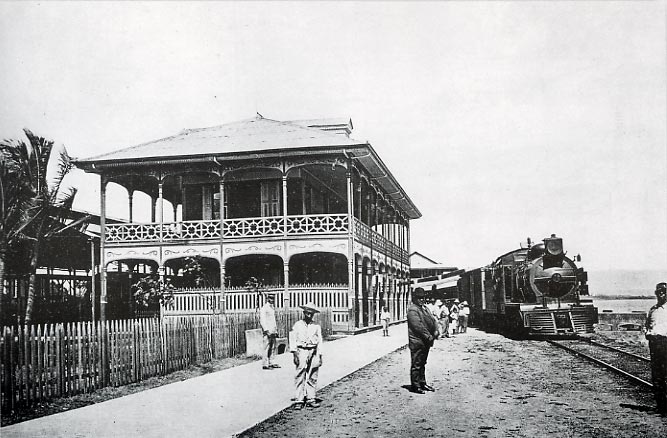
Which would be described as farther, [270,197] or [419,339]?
[270,197]

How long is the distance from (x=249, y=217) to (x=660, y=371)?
20785 mm

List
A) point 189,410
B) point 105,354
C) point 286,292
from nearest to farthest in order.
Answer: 1. point 189,410
2. point 105,354
3. point 286,292

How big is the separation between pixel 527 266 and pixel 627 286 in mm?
95925

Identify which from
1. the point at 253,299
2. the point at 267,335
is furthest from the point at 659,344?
the point at 253,299

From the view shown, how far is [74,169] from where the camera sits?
2653 cm

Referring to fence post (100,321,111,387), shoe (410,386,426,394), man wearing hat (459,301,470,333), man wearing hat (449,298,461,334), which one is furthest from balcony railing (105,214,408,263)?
shoe (410,386,426,394)

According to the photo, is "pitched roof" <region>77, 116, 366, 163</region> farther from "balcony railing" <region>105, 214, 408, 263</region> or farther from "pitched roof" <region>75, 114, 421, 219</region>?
"balcony railing" <region>105, 214, 408, 263</region>

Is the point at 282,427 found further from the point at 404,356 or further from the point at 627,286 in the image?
the point at 627,286

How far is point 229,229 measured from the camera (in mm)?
25750

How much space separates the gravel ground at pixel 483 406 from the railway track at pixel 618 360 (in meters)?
0.29

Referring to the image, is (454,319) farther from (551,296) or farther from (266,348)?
(266,348)

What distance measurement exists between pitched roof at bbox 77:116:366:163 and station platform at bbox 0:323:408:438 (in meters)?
13.0

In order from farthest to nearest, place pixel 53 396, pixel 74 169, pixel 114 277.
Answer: pixel 114 277 → pixel 74 169 → pixel 53 396

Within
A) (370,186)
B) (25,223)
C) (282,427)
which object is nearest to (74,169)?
(25,223)
